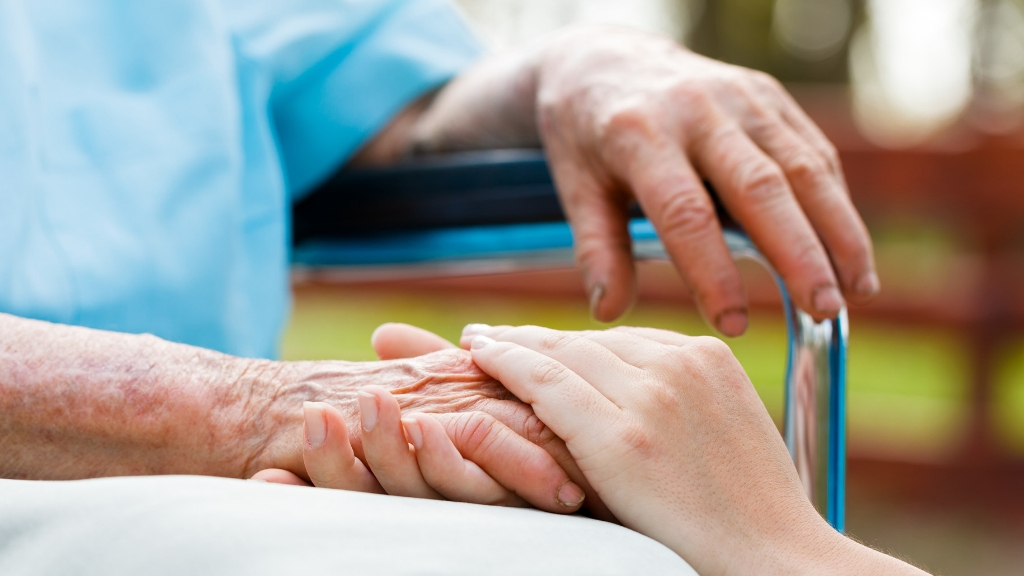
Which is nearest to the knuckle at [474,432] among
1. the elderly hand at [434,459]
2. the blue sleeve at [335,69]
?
the elderly hand at [434,459]

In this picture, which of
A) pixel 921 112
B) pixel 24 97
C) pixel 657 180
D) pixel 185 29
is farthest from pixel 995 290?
pixel 921 112

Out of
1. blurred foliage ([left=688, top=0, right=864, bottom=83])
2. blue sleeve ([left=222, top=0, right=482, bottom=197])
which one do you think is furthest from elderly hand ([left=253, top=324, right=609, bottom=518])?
blurred foliage ([left=688, top=0, right=864, bottom=83])

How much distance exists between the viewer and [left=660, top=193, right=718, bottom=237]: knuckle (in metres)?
0.77

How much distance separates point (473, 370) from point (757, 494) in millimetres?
191

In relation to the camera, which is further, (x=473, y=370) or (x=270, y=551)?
(x=473, y=370)

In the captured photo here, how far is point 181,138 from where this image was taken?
2.93 ft

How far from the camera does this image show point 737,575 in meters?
0.48

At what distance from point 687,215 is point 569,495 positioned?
0.34 metres

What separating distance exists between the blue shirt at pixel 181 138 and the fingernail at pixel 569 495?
→ 457 millimetres

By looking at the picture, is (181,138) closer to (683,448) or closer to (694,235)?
(694,235)

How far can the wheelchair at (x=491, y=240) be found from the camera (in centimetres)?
75

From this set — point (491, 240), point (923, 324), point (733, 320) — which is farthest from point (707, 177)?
point (923, 324)

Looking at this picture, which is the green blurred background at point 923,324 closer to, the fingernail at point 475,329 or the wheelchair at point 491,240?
the wheelchair at point 491,240

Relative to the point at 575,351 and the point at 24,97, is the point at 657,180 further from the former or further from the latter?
the point at 24,97
